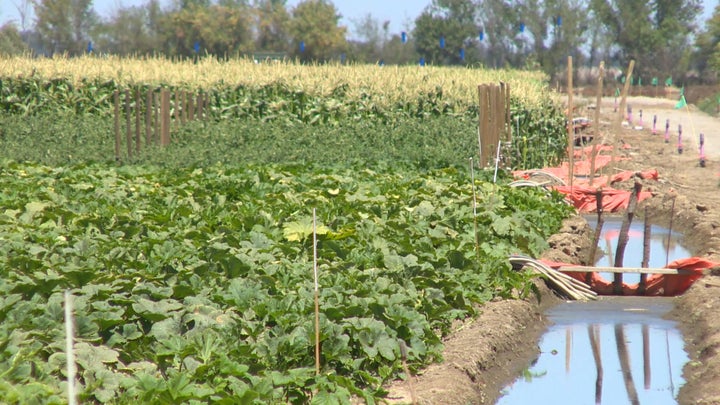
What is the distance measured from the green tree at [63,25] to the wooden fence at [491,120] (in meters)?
52.5

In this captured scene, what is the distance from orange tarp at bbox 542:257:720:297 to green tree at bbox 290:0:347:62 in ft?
175

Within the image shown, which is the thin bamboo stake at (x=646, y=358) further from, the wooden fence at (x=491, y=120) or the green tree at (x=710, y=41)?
the green tree at (x=710, y=41)

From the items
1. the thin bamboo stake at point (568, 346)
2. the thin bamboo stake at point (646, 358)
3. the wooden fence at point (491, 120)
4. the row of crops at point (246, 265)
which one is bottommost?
the thin bamboo stake at point (568, 346)

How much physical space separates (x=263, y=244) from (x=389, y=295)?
5.44 ft

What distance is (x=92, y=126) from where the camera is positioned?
21.7m

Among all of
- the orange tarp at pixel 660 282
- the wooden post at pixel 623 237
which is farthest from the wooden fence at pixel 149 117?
the wooden post at pixel 623 237

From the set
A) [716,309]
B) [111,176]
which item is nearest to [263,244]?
[716,309]

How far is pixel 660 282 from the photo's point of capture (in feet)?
32.7

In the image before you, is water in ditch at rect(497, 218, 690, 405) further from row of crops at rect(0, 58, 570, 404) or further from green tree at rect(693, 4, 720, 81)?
green tree at rect(693, 4, 720, 81)

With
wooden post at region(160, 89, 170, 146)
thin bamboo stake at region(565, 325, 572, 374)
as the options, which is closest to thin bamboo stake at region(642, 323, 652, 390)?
thin bamboo stake at region(565, 325, 572, 374)

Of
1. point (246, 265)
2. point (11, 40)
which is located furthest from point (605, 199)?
point (11, 40)

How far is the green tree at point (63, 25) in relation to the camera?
65188 mm

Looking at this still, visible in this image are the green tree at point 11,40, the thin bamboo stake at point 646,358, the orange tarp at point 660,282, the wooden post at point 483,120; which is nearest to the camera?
the thin bamboo stake at point 646,358

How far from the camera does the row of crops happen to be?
525 cm
